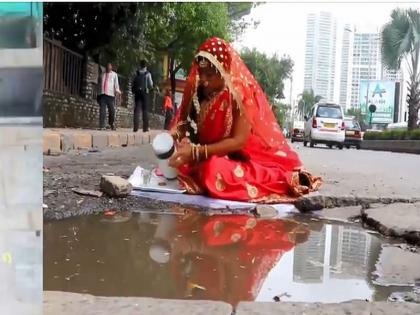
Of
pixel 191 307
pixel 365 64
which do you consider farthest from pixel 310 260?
pixel 365 64

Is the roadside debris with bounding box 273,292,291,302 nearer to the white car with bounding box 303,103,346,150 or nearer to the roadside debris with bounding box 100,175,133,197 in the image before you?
the roadside debris with bounding box 100,175,133,197

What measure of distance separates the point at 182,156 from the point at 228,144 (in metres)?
0.31

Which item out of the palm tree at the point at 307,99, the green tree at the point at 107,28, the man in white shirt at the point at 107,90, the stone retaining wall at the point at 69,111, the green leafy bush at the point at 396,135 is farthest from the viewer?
the palm tree at the point at 307,99

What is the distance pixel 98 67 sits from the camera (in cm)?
1366

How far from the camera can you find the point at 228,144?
11.9 ft

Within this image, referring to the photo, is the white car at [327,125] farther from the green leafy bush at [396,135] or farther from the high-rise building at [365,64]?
the high-rise building at [365,64]

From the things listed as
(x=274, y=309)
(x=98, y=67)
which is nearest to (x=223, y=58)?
(x=274, y=309)

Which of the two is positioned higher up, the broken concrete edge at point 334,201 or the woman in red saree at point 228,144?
the woman in red saree at point 228,144

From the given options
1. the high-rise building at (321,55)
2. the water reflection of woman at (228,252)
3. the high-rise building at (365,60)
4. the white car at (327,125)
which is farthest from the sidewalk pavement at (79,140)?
the high-rise building at (365,60)

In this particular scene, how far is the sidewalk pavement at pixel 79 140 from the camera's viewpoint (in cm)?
695

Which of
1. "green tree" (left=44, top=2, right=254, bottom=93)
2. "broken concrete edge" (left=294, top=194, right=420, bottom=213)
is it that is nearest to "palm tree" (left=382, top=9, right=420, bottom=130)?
"green tree" (left=44, top=2, right=254, bottom=93)

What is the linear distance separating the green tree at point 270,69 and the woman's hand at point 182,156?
3673 cm

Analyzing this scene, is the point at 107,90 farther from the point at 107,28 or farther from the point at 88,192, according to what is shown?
the point at 88,192

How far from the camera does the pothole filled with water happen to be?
182 centimetres
